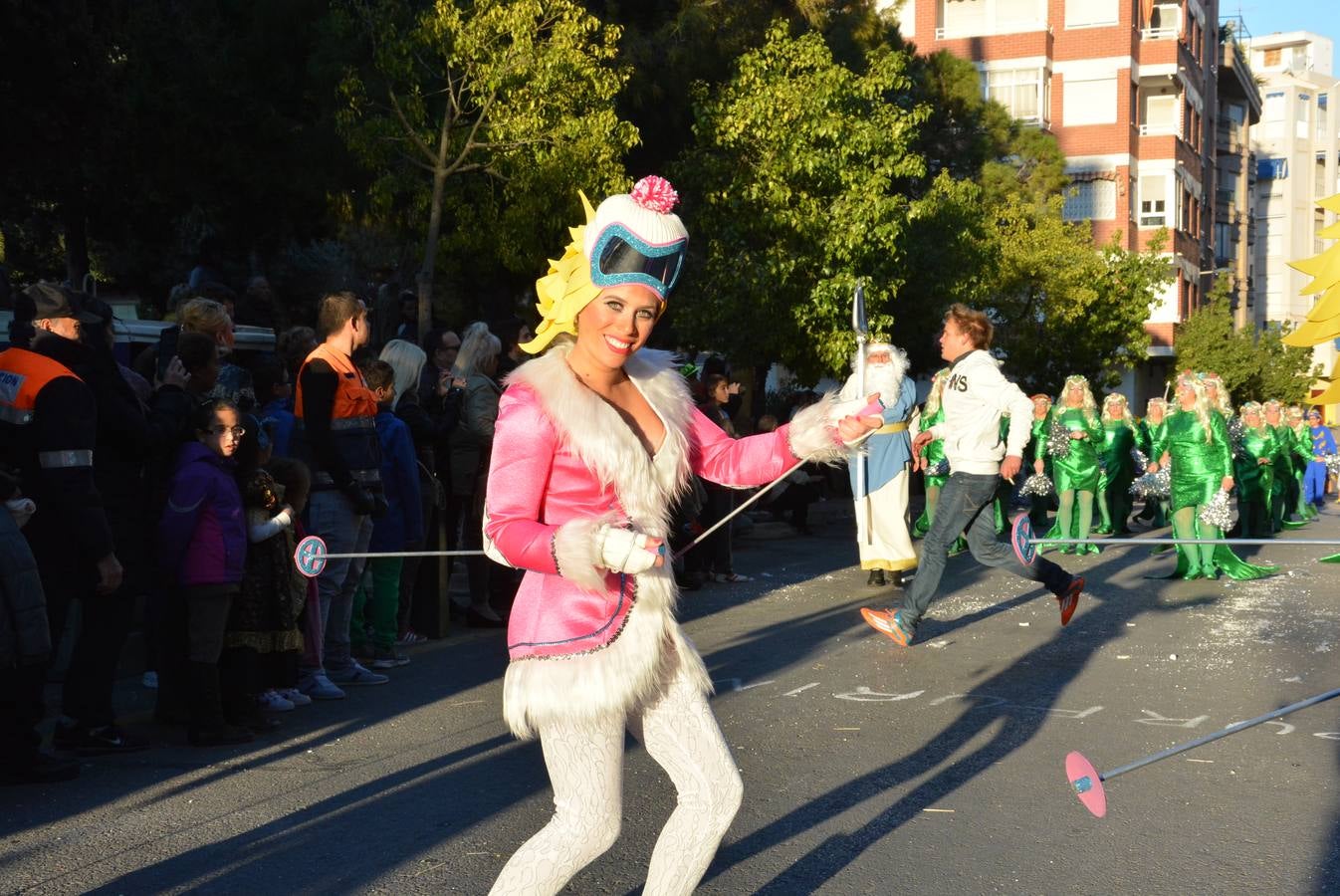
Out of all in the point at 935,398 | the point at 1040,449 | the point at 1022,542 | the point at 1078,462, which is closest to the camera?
the point at 1022,542

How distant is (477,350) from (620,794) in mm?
6513

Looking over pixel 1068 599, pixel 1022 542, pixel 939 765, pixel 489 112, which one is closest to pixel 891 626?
pixel 1068 599

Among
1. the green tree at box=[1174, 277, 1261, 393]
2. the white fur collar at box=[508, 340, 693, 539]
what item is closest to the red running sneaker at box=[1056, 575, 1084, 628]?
the white fur collar at box=[508, 340, 693, 539]

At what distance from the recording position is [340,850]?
5.24 metres

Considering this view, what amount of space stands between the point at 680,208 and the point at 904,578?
30.8ft

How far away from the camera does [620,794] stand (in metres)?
3.70

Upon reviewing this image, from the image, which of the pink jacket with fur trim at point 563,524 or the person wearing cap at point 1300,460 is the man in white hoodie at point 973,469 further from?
the person wearing cap at point 1300,460

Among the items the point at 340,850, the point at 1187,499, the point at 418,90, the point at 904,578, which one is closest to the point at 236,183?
the point at 418,90

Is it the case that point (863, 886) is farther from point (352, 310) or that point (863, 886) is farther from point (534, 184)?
point (534, 184)

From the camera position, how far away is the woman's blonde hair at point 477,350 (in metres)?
9.96

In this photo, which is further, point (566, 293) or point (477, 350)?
point (477, 350)

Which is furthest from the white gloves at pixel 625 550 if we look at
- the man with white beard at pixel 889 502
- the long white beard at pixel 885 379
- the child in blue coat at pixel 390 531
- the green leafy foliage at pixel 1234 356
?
the green leafy foliage at pixel 1234 356

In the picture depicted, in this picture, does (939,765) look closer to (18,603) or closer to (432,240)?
(18,603)

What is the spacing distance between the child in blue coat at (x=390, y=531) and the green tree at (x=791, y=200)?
11.9 meters
